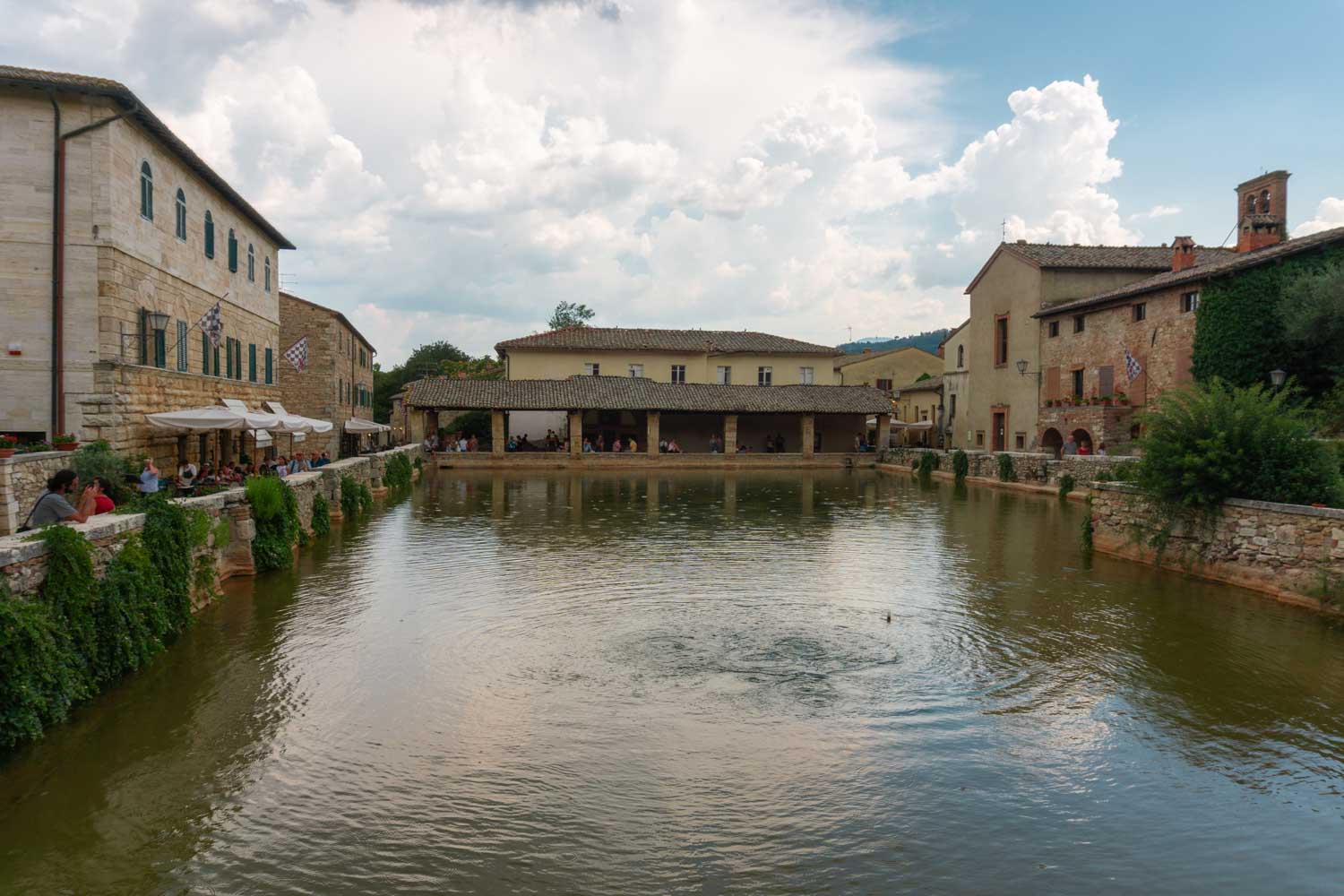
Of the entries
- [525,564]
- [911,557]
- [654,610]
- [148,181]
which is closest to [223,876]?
[654,610]

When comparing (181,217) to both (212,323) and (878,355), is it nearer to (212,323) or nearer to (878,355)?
(212,323)

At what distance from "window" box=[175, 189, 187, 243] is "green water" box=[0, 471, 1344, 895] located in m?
11.1

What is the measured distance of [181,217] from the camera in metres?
19.8

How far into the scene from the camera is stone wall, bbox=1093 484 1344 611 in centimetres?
1150

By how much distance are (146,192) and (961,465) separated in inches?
1139

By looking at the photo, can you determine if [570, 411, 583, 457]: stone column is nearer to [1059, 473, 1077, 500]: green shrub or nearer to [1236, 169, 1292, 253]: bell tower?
[1059, 473, 1077, 500]: green shrub

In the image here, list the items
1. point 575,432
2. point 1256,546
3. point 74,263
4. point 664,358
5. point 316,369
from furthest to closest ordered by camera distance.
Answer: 1. point 664,358
2. point 575,432
3. point 316,369
4. point 74,263
5. point 1256,546

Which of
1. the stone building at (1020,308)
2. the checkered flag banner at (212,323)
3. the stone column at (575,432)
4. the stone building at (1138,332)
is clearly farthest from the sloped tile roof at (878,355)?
the checkered flag banner at (212,323)

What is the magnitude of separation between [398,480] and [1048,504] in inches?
830

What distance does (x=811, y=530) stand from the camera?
19031 mm

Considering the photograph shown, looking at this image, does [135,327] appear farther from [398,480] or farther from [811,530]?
[811,530]

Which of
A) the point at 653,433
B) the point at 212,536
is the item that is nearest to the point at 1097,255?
the point at 653,433

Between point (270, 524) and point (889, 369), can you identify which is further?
point (889, 369)

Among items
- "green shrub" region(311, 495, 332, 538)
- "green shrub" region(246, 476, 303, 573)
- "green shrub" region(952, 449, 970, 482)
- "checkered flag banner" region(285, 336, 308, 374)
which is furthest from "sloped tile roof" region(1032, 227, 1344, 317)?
"checkered flag banner" region(285, 336, 308, 374)
